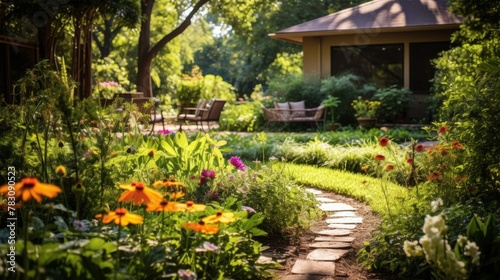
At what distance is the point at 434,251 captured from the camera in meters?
2.47

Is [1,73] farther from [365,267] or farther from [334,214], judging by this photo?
[365,267]

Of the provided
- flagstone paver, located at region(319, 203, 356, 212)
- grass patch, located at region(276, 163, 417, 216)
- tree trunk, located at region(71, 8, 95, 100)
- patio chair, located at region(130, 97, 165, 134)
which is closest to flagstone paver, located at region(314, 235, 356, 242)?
grass patch, located at region(276, 163, 417, 216)

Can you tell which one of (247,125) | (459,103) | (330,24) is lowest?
(247,125)

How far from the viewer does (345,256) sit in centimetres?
414

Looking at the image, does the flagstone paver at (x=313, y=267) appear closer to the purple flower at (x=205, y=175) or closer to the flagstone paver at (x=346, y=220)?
the purple flower at (x=205, y=175)

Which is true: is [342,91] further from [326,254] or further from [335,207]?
[326,254]

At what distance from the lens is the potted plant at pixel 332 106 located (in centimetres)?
1423

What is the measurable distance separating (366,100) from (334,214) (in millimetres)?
9739

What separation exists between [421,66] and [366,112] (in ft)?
8.59

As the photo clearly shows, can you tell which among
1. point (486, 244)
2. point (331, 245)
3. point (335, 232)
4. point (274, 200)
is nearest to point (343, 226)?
point (335, 232)

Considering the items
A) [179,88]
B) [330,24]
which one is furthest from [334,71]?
[179,88]

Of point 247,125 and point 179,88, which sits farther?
point 179,88

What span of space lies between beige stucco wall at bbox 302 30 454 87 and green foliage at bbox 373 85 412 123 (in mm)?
1092

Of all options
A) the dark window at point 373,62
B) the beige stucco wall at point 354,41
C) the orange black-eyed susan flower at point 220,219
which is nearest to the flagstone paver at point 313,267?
the orange black-eyed susan flower at point 220,219
